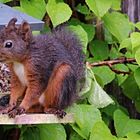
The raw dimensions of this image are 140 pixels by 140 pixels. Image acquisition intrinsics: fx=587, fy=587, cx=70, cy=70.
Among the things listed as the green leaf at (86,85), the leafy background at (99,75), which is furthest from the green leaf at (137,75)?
the green leaf at (86,85)

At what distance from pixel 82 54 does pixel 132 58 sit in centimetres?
72

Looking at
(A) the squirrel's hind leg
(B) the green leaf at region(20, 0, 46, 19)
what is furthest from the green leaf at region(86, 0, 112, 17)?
(A) the squirrel's hind leg

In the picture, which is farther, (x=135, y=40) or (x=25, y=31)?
(x=135, y=40)

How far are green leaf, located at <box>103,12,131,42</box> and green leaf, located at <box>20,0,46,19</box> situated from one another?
1.12 feet

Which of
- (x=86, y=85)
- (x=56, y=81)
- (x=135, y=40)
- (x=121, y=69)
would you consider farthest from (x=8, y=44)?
(x=121, y=69)

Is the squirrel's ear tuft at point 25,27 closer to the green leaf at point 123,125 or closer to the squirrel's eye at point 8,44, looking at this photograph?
the squirrel's eye at point 8,44

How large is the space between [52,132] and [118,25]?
66 cm

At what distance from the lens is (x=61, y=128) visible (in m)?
2.63

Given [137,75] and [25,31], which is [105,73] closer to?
[137,75]

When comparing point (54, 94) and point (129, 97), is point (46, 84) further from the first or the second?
point (129, 97)

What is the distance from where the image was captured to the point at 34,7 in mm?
2814

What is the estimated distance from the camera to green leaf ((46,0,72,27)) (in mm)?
2637

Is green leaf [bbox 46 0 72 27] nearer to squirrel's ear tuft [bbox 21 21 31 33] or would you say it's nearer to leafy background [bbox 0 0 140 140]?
leafy background [bbox 0 0 140 140]

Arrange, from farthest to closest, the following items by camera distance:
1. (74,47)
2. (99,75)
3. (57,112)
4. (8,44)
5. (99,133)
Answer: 1. (99,75)
2. (99,133)
3. (74,47)
4. (57,112)
5. (8,44)
